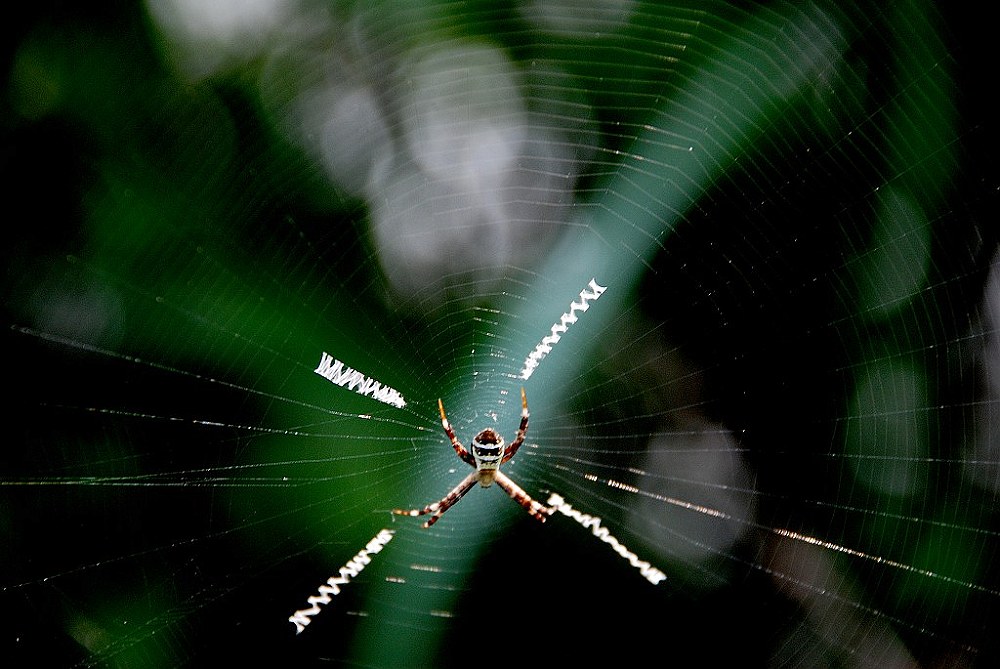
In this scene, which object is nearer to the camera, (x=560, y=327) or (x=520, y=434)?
(x=520, y=434)

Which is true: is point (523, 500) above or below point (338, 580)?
above

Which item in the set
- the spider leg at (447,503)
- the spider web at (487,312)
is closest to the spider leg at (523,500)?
the spider leg at (447,503)

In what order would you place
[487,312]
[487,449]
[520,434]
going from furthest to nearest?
[487,312], [520,434], [487,449]

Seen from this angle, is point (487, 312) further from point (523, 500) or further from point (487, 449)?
point (523, 500)

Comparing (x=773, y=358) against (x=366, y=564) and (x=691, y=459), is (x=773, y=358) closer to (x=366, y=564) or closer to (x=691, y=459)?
(x=691, y=459)

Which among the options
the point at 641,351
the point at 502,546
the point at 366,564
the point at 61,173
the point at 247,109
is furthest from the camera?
the point at 502,546

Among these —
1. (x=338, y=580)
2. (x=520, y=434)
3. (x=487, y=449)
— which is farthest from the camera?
(x=520, y=434)

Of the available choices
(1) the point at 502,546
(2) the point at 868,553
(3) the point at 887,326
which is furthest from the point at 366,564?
(3) the point at 887,326

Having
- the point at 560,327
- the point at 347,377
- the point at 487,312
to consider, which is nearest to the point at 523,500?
the point at 560,327
